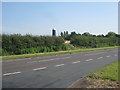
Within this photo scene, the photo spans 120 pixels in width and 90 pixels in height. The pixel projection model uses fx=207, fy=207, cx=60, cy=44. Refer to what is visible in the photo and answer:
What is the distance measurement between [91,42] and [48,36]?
17.4m

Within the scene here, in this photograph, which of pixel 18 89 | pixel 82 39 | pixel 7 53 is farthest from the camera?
pixel 82 39

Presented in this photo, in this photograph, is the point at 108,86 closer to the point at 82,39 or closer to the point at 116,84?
the point at 116,84

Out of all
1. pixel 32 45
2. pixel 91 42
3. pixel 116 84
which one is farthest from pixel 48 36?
pixel 116 84

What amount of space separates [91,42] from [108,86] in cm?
4075

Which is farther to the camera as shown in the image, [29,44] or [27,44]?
[29,44]

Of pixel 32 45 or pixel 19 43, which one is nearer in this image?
pixel 19 43

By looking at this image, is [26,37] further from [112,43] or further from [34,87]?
[112,43]

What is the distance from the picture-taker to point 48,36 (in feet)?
109

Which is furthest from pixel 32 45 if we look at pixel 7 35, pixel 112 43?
pixel 112 43

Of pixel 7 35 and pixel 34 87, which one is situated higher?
pixel 7 35

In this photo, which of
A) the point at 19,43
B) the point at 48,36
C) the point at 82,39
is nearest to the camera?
the point at 19,43

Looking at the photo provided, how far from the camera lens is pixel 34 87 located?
7668 millimetres

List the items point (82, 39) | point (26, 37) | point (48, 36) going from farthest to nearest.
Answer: point (82, 39) < point (48, 36) < point (26, 37)

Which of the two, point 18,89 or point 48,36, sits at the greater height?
point 48,36
